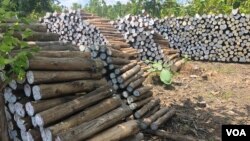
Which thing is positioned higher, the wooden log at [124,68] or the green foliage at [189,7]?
the green foliage at [189,7]

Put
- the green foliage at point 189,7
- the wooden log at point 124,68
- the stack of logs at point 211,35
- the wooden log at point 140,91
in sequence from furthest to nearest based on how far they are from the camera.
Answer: the green foliage at point 189,7 < the stack of logs at point 211,35 < the wooden log at point 124,68 < the wooden log at point 140,91

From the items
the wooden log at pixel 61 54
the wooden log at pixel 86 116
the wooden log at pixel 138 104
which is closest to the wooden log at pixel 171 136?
the wooden log at pixel 138 104

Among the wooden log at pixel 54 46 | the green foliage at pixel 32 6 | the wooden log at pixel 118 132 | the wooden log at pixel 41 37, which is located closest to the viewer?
the wooden log at pixel 118 132

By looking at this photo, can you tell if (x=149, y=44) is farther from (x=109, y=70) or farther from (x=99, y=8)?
(x=99, y=8)

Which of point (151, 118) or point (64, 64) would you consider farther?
point (151, 118)

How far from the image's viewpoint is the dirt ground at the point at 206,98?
7344mm

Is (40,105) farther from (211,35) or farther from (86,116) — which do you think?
(211,35)

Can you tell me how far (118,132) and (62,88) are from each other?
1163 millimetres

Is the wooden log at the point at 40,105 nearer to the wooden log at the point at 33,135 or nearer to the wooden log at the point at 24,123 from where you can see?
the wooden log at the point at 24,123

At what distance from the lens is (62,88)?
532 centimetres

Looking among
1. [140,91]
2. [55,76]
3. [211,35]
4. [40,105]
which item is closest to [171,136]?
[140,91]

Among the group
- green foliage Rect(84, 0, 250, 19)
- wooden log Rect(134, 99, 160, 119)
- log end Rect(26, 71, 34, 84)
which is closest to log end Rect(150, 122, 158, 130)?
wooden log Rect(134, 99, 160, 119)

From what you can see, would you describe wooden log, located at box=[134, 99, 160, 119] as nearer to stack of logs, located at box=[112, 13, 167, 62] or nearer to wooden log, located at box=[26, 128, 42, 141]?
wooden log, located at box=[26, 128, 42, 141]

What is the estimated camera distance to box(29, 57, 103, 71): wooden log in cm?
506
